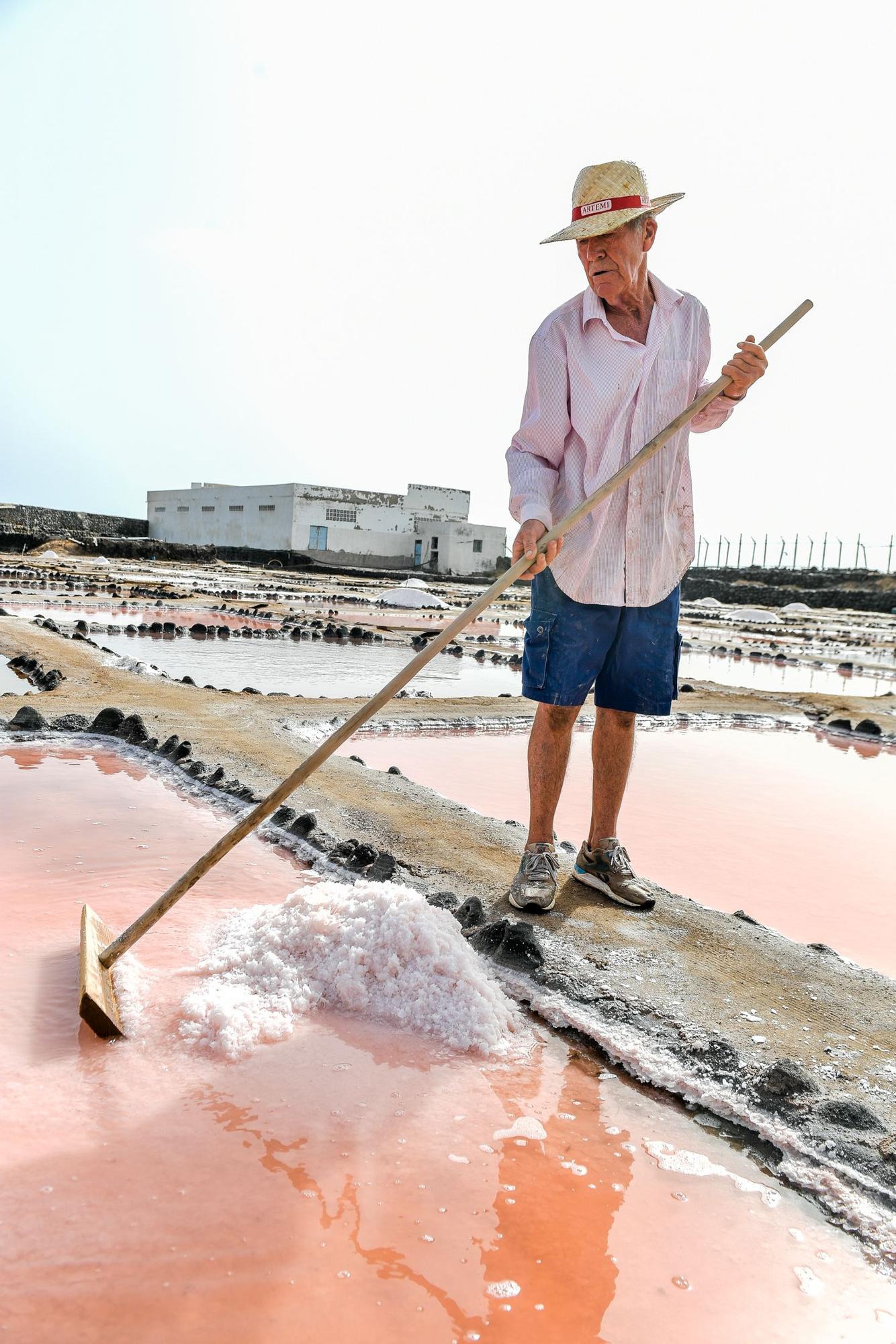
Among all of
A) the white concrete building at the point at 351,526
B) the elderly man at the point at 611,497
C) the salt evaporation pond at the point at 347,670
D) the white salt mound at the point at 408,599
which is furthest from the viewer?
the white concrete building at the point at 351,526

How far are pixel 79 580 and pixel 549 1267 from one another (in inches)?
716

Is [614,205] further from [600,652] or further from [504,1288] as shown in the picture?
[504,1288]

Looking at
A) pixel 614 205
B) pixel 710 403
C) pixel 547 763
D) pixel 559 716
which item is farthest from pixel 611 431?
pixel 547 763

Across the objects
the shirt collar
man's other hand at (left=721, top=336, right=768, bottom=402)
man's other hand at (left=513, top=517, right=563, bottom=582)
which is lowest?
man's other hand at (left=513, top=517, right=563, bottom=582)

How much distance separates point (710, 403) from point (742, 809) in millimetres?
1993

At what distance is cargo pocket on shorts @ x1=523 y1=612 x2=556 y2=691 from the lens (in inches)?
101

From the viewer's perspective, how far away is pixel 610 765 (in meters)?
2.71

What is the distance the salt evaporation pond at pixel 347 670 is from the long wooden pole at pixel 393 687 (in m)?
4.34

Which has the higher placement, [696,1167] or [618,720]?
[618,720]

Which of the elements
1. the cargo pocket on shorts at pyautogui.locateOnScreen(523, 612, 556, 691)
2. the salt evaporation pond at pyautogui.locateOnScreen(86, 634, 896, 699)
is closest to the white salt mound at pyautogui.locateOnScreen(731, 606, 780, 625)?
the salt evaporation pond at pyautogui.locateOnScreen(86, 634, 896, 699)

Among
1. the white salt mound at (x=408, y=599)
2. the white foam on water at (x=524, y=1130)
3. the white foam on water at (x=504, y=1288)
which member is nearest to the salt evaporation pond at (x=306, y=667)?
the white foam on water at (x=524, y=1130)

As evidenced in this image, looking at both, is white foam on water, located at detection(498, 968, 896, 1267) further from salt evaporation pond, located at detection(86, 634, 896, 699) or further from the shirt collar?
salt evaporation pond, located at detection(86, 634, 896, 699)

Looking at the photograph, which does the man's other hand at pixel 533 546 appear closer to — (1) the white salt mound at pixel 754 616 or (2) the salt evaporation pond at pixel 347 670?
(2) the salt evaporation pond at pixel 347 670

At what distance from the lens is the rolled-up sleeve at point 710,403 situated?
257 cm
